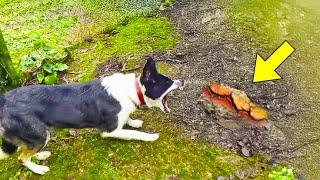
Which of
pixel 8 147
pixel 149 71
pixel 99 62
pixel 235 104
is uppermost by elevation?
pixel 149 71

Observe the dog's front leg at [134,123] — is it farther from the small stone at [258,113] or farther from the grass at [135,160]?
the small stone at [258,113]

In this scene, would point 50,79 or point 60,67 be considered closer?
point 50,79

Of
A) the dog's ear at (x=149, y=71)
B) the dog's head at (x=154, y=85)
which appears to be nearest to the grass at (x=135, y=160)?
the dog's head at (x=154, y=85)

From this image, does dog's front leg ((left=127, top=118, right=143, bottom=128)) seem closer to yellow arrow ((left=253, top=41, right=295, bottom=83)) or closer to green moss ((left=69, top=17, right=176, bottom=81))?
green moss ((left=69, top=17, right=176, bottom=81))

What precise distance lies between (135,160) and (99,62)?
1823mm

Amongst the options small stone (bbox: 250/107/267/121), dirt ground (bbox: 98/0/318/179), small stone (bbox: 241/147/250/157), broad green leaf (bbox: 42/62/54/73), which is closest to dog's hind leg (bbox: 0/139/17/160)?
broad green leaf (bbox: 42/62/54/73)

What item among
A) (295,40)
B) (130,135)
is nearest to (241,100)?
(130,135)

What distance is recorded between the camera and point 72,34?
6.74 m

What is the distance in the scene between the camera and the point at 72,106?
14.0 ft

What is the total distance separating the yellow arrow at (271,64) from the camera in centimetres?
552

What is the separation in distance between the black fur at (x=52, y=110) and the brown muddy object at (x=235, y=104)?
1196 mm

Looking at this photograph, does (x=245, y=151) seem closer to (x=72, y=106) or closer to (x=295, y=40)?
(x=72, y=106)

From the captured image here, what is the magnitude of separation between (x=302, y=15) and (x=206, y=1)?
1.41m

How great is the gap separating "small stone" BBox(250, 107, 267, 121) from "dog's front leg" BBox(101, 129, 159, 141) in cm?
105
